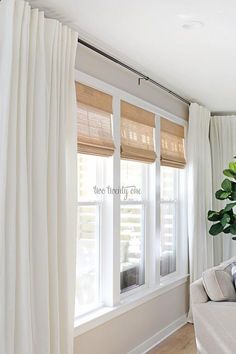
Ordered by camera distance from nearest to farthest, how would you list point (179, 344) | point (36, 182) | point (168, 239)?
point (36, 182)
point (179, 344)
point (168, 239)

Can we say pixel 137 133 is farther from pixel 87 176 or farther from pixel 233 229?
pixel 233 229

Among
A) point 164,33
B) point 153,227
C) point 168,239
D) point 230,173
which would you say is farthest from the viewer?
point 230,173

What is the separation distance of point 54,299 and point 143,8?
71.8 inches

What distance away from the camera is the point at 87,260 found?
361 cm

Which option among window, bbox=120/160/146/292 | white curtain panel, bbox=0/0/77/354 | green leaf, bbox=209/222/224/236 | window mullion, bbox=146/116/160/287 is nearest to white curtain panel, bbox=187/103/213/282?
green leaf, bbox=209/222/224/236

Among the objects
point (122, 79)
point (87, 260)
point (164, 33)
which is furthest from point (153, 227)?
point (164, 33)

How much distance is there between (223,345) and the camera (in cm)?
347

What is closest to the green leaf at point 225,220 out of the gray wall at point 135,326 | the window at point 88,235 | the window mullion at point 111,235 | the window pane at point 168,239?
the window pane at point 168,239

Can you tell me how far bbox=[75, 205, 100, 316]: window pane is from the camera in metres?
3.51

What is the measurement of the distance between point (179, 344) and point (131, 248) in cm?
112

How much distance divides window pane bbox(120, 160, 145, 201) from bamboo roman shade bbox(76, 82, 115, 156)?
50 centimetres

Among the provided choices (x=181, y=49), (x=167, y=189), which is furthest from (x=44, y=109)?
(x=167, y=189)

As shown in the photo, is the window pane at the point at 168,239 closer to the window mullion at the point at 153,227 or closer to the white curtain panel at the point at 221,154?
the window mullion at the point at 153,227

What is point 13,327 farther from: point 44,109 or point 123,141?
point 123,141
